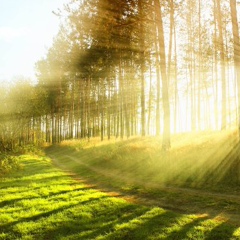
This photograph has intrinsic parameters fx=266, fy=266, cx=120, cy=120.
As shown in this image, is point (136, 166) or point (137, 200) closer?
point (137, 200)

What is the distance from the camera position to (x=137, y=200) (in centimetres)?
1006

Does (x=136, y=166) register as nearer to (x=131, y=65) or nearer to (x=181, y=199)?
(x=181, y=199)

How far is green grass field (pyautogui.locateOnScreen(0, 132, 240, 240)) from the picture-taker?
22.9 feet

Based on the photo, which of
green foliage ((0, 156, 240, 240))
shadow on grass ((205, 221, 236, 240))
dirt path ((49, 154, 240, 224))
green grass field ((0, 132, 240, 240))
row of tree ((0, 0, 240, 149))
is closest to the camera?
shadow on grass ((205, 221, 236, 240))

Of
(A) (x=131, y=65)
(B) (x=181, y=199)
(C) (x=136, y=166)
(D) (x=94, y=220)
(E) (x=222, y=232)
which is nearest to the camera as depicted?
(E) (x=222, y=232)

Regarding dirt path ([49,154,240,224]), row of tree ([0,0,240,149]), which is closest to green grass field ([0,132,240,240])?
dirt path ([49,154,240,224])

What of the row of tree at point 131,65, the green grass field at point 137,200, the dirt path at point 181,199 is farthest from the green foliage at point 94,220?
the row of tree at point 131,65

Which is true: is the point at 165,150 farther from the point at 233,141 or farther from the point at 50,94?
the point at 50,94

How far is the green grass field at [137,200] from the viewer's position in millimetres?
6992

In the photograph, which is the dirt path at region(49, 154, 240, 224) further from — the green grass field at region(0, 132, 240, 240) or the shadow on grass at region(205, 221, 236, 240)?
the shadow on grass at region(205, 221, 236, 240)

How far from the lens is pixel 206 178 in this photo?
40.6 feet

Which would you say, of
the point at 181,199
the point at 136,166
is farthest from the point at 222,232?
the point at 136,166

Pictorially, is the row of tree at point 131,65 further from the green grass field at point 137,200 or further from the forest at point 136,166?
the green grass field at point 137,200

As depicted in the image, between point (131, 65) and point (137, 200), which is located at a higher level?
point (131, 65)
